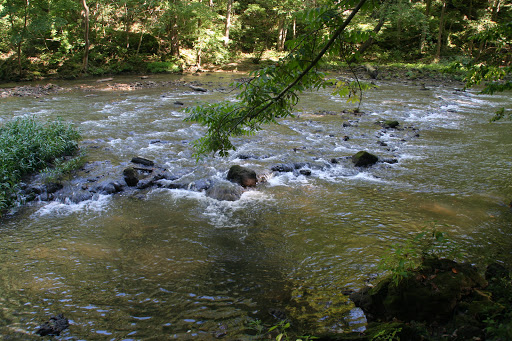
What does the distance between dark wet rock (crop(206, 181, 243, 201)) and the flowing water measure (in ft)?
0.69

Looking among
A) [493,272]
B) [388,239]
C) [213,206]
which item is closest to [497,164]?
[388,239]

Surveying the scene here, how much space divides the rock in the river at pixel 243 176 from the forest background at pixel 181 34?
22.0 m

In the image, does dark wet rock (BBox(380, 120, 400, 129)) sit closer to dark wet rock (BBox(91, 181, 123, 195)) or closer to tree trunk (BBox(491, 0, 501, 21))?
dark wet rock (BBox(91, 181, 123, 195))

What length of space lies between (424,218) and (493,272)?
8.33ft

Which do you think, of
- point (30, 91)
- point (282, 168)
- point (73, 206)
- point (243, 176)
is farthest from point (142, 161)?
point (30, 91)

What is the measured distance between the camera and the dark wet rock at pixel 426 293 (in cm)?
371

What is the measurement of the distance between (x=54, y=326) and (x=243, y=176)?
18.4 ft

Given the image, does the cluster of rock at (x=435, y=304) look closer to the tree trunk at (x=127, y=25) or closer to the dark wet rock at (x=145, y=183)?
the dark wet rock at (x=145, y=183)

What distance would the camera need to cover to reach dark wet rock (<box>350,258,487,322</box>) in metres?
3.71

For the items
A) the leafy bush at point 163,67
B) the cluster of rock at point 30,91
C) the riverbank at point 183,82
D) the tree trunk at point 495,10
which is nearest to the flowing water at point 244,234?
the cluster of rock at point 30,91

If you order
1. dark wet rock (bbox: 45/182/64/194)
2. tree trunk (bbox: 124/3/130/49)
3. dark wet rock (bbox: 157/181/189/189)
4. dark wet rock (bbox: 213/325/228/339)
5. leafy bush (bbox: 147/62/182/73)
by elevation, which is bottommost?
dark wet rock (bbox: 45/182/64/194)

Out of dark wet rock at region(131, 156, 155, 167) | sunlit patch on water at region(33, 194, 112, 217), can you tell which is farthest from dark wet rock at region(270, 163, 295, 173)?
sunlit patch on water at region(33, 194, 112, 217)

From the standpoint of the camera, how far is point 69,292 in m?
4.91

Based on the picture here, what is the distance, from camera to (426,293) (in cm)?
376
